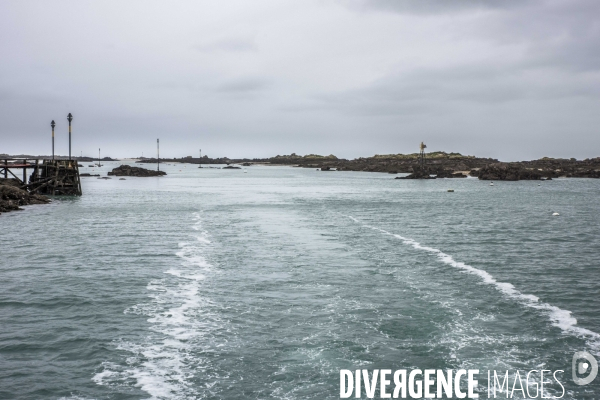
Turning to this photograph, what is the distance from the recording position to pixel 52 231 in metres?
32.9

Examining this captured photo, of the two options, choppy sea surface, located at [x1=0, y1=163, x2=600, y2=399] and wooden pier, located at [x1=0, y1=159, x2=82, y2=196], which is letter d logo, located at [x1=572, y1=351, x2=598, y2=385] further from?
wooden pier, located at [x1=0, y1=159, x2=82, y2=196]

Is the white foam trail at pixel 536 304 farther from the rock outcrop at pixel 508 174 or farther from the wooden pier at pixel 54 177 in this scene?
the rock outcrop at pixel 508 174

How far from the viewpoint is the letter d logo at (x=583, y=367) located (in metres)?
10.6

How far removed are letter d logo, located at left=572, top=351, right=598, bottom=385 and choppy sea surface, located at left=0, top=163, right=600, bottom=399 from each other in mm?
169

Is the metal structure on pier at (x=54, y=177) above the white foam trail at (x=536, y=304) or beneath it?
above

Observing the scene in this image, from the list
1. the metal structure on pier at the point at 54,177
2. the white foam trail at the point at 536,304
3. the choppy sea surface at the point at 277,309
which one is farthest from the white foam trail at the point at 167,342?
the metal structure on pier at the point at 54,177

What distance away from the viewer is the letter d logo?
1062cm

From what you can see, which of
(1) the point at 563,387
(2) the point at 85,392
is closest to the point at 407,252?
(1) the point at 563,387

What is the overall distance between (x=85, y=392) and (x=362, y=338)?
6.53 meters

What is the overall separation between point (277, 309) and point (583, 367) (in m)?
8.12

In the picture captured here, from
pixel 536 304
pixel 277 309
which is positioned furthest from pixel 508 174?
pixel 277 309

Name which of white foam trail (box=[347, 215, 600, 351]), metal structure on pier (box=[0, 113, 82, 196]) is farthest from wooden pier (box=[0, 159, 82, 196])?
white foam trail (box=[347, 215, 600, 351])

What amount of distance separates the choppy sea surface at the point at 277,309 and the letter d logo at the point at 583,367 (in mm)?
169

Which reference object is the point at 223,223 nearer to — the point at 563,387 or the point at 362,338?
the point at 362,338
